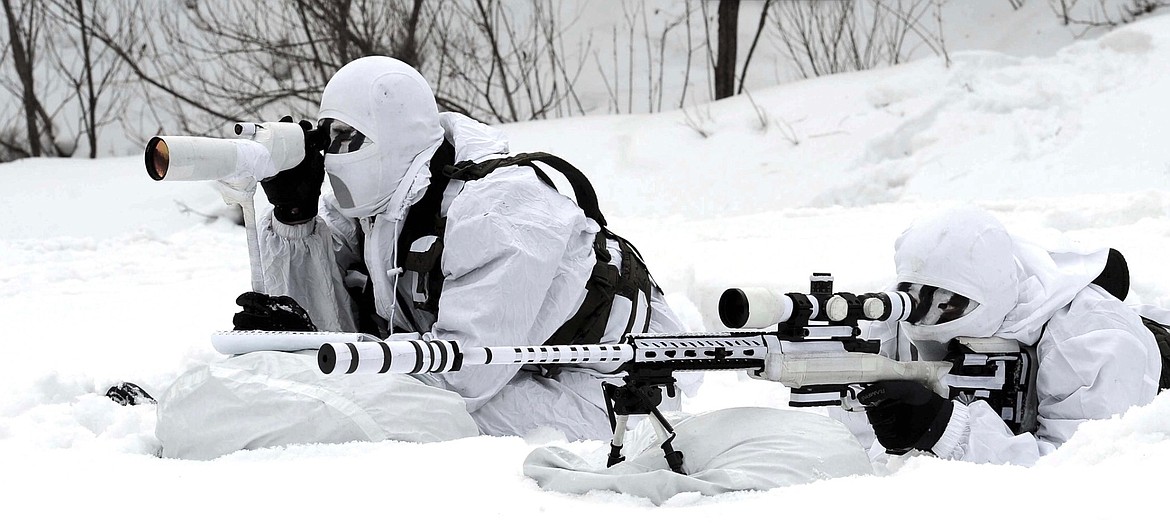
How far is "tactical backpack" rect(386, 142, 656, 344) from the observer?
274 centimetres

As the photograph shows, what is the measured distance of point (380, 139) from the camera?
9.18 ft

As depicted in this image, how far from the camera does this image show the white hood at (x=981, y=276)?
2.38 m

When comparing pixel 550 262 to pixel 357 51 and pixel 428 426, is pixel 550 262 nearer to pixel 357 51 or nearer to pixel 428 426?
pixel 428 426

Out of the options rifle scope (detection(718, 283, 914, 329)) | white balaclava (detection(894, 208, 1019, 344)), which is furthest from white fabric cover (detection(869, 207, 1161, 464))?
rifle scope (detection(718, 283, 914, 329))

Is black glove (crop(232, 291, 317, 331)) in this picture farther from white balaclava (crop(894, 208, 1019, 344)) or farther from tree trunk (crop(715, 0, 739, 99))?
tree trunk (crop(715, 0, 739, 99))

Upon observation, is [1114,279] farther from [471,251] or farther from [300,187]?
[300,187]

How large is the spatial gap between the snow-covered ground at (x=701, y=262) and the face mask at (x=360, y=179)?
0.70 m

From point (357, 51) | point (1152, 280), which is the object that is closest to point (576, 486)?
point (1152, 280)

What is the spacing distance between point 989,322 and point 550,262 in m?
0.97

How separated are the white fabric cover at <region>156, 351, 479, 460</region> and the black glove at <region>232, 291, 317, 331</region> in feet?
1.01

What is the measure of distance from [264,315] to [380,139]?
0.51 meters

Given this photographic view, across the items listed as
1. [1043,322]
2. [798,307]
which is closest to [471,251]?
[798,307]

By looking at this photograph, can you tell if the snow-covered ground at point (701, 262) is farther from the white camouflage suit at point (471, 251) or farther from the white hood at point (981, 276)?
the white hood at point (981, 276)

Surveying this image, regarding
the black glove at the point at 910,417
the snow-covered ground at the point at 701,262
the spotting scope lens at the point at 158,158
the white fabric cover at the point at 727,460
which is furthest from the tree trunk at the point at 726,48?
the white fabric cover at the point at 727,460
